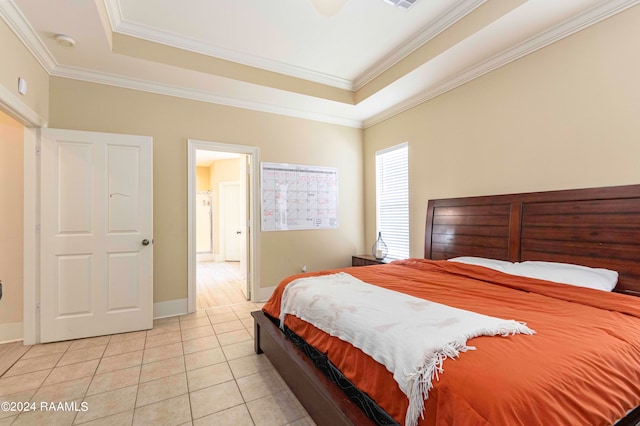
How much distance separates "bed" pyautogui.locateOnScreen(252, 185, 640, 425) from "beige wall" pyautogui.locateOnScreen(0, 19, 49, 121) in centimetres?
270

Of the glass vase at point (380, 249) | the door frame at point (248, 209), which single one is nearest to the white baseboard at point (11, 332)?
the door frame at point (248, 209)

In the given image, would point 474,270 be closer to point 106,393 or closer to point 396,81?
point 396,81

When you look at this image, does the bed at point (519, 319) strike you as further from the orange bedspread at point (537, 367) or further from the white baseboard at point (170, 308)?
the white baseboard at point (170, 308)

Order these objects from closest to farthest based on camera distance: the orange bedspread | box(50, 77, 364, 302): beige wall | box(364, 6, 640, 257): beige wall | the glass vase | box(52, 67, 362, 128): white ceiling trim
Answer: the orange bedspread → box(364, 6, 640, 257): beige wall → box(52, 67, 362, 128): white ceiling trim → box(50, 77, 364, 302): beige wall → the glass vase

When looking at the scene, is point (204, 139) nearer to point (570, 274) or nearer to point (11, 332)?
point (11, 332)

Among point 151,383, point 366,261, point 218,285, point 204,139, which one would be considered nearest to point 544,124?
point 366,261

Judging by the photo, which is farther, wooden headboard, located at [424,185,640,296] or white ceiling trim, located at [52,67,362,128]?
white ceiling trim, located at [52,67,362,128]

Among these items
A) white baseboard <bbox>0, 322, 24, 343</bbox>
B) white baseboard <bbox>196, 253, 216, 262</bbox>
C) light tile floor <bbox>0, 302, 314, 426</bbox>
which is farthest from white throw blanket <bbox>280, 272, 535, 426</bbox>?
white baseboard <bbox>196, 253, 216, 262</bbox>

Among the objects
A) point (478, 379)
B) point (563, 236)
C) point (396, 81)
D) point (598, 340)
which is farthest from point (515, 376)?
point (396, 81)

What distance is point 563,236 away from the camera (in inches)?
90.7

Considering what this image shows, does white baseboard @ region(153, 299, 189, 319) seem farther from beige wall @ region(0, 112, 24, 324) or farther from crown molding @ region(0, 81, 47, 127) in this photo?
crown molding @ region(0, 81, 47, 127)

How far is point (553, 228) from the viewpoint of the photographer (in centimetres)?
238

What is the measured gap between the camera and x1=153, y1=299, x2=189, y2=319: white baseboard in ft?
11.3

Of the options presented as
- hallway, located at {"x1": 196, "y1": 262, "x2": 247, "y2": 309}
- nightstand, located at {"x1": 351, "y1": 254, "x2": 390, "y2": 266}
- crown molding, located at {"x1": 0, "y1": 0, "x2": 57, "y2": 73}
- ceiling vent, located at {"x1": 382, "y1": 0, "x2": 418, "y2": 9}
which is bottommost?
hallway, located at {"x1": 196, "y1": 262, "x2": 247, "y2": 309}
